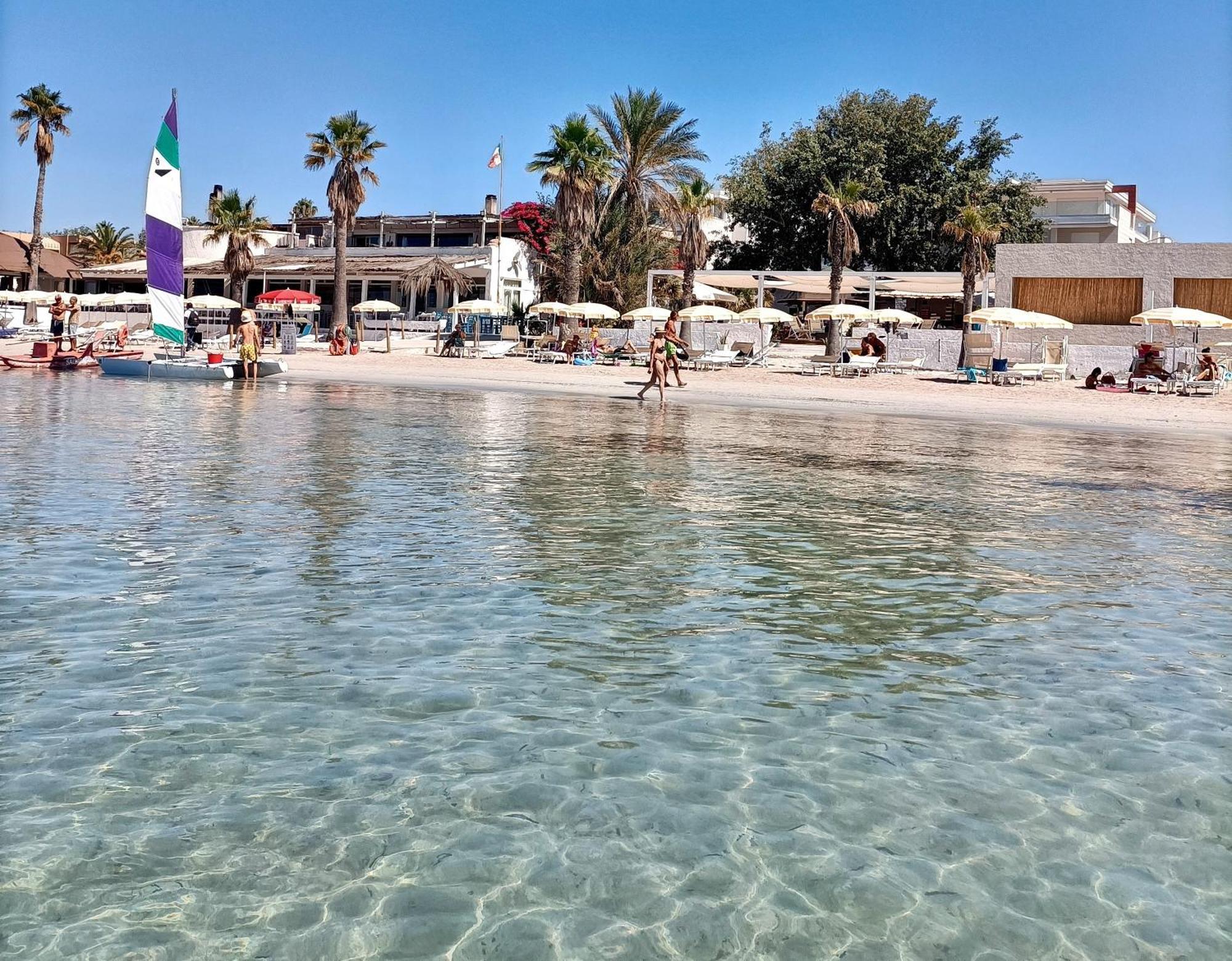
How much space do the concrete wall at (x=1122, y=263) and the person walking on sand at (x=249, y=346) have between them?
75.2 ft

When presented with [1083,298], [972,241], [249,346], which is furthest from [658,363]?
[1083,298]

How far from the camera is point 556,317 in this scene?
153 ft

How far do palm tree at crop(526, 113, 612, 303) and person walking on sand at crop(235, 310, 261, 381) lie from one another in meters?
18.3

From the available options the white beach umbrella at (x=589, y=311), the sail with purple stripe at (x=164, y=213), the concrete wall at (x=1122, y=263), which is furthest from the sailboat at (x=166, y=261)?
the concrete wall at (x=1122, y=263)

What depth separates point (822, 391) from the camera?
1131 inches

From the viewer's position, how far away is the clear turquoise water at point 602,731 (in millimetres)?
3482

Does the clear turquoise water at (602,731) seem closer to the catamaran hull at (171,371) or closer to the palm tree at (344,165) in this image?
the catamaran hull at (171,371)

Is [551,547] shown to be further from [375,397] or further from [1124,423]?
[1124,423]

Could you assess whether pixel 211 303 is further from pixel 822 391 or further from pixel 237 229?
pixel 822 391

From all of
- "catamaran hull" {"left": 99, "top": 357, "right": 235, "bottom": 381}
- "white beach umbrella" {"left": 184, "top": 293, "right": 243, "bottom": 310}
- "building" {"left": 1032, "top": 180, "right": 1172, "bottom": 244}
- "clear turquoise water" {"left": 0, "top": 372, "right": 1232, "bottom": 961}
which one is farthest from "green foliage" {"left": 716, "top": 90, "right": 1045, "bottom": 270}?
"clear turquoise water" {"left": 0, "top": 372, "right": 1232, "bottom": 961}

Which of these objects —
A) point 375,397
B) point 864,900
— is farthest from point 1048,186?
point 864,900

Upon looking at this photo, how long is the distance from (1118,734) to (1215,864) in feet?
3.95

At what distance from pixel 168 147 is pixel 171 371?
4.80 m

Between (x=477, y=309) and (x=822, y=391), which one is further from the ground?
(x=477, y=309)
